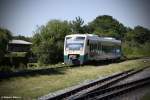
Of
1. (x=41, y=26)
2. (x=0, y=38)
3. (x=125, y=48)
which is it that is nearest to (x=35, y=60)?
(x=41, y=26)

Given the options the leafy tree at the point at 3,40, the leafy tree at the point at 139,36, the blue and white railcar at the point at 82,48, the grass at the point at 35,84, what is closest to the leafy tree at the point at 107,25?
the leafy tree at the point at 139,36

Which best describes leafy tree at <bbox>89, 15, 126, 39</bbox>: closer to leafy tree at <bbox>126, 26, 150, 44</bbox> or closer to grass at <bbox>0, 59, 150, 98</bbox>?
leafy tree at <bbox>126, 26, 150, 44</bbox>

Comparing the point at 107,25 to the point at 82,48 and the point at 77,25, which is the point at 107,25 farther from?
the point at 82,48

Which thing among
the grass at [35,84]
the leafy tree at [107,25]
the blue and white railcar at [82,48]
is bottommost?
the grass at [35,84]

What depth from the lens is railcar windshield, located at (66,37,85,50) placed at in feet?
97.5

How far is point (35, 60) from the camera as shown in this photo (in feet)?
152

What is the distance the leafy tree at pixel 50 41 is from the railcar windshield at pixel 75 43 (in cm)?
1025

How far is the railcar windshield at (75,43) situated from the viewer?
29719mm

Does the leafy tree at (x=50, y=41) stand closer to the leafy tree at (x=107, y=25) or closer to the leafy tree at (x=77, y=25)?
the leafy tree at (x=77, y=25)

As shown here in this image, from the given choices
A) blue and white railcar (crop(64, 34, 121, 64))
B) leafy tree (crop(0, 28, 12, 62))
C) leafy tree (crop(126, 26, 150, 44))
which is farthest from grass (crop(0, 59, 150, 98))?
leafy tree (crop(126, 26, 150, 44))

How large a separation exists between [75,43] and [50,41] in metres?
12.3

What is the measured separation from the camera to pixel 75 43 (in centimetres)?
3012

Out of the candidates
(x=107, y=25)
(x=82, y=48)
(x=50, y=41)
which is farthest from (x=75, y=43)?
(x=107, y=25)

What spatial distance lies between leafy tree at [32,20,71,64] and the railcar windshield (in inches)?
403
